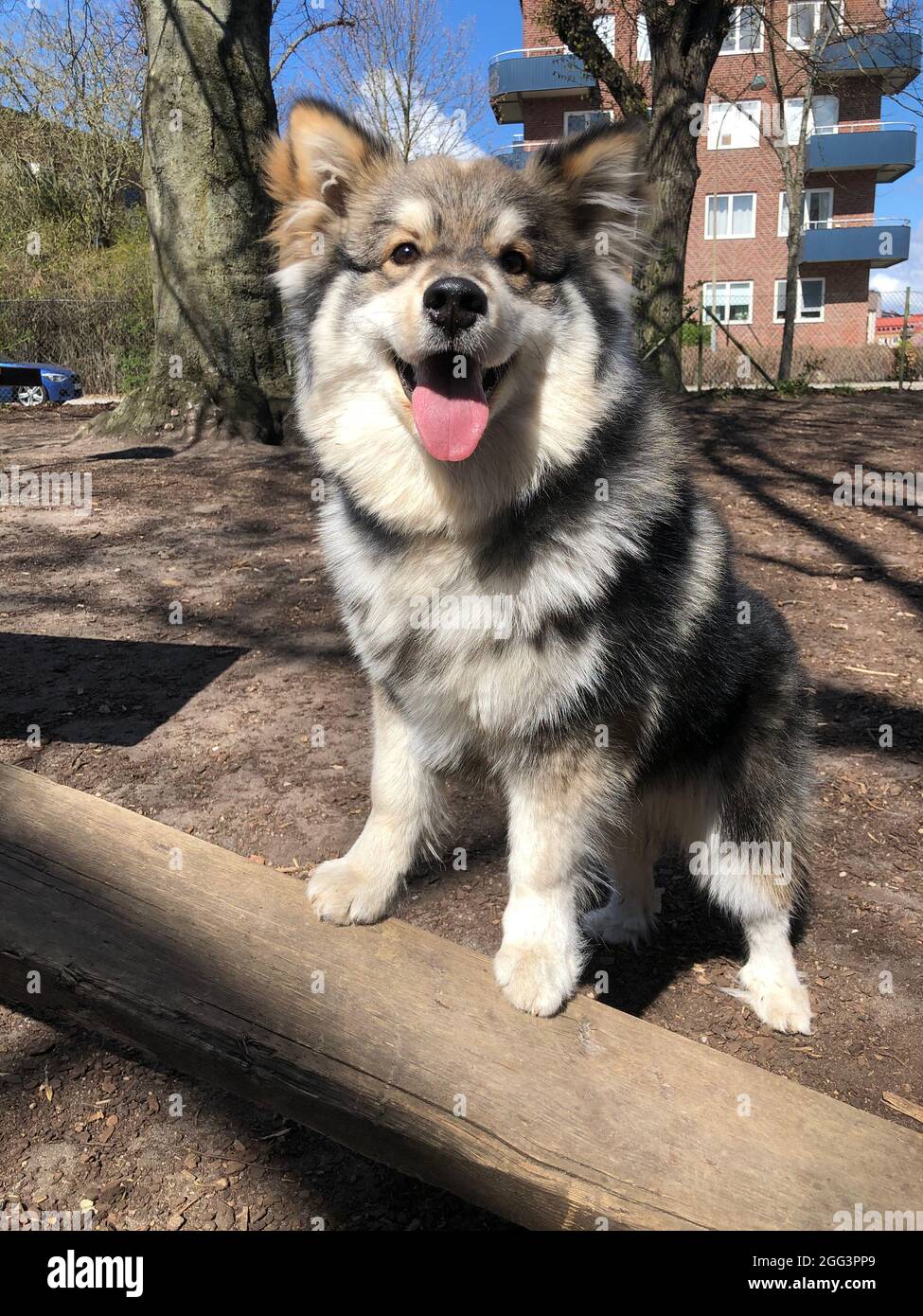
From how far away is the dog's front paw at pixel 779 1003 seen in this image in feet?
9.84

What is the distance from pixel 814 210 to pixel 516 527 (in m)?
39.1

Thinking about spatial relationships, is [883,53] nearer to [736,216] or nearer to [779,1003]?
[736,216]

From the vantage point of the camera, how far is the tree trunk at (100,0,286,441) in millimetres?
8312

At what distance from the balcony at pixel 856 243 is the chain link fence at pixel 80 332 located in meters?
24.1

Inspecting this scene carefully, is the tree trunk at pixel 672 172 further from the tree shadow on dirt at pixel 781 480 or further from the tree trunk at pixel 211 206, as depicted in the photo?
the tree trunk at pixel 211 206

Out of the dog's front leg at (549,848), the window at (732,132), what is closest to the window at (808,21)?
the window at (732,132)

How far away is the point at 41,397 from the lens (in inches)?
623

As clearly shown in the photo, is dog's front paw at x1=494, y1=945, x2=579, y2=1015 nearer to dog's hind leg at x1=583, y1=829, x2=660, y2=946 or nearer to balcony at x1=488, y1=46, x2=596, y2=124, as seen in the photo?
dog's hind leg at x1=583, y1=829, x2=660, y2=946

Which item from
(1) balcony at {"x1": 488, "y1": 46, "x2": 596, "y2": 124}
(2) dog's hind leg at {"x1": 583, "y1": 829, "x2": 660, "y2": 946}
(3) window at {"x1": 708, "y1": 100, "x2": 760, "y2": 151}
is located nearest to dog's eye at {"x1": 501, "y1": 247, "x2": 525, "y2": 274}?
(2) dog's hind leg at {"x1": 583, "y1": 829, "x2": 660, "y2": 946}

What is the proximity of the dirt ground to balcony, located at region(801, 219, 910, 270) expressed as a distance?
2873 centimetres

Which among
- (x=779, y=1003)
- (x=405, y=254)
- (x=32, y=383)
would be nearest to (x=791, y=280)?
(x=32, y=383)

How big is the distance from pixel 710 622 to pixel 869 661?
9.28 feet

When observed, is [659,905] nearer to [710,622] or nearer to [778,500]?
[710,622]
